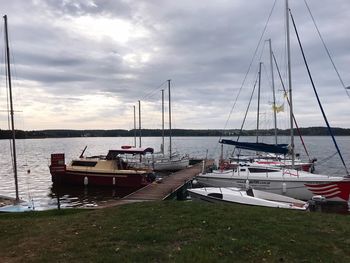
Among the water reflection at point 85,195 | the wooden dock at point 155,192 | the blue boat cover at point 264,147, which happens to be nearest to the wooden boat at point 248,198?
the wooden dock at point 155,192

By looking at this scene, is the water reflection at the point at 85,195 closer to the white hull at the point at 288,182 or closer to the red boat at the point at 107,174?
the red boat at the point at 107,174

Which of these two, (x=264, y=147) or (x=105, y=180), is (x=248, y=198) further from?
(x=105, y=180)

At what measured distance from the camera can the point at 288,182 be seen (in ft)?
74.4

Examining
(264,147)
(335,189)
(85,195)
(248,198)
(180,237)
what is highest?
(264,147)

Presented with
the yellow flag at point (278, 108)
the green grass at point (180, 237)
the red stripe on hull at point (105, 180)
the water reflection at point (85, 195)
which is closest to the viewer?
the green grass at point (180, 237)

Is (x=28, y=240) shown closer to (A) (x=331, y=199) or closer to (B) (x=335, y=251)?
(B) (x=335, y=251)

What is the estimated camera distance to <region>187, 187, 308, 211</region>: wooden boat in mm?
15953

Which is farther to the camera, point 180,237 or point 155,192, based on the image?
point 155,192

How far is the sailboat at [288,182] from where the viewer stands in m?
21.5

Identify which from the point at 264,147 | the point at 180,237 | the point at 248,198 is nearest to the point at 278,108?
the point at 264,147

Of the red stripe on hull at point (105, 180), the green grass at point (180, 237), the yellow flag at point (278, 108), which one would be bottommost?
the red stripe on hull at point (105, 180)

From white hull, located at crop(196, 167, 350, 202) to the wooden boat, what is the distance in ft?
15.6

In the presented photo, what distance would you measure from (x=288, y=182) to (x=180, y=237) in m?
15.6

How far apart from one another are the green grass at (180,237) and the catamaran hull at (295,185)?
11.0 metres
